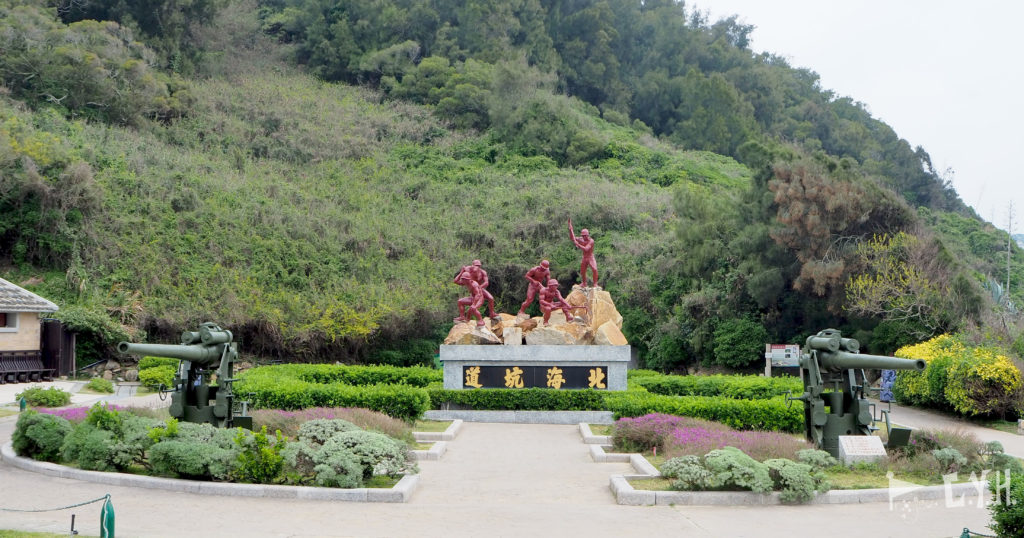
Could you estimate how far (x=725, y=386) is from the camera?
832 inches

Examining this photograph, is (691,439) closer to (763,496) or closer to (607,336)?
(763,496)

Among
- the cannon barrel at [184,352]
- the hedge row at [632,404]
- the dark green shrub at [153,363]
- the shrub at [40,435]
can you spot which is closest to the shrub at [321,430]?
the cannon barrel at [184,352]

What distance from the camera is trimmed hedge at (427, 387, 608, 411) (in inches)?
787

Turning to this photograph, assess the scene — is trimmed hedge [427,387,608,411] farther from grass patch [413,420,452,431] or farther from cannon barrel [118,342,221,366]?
cannon barrel [118,342,221,366]

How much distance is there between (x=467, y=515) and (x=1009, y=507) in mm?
5205

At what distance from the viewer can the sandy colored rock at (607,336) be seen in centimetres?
2141

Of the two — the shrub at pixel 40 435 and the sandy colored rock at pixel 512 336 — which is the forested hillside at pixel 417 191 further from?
the shrub at pixel 40 435

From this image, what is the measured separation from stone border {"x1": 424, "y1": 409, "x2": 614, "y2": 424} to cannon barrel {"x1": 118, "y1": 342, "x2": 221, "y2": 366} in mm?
7564

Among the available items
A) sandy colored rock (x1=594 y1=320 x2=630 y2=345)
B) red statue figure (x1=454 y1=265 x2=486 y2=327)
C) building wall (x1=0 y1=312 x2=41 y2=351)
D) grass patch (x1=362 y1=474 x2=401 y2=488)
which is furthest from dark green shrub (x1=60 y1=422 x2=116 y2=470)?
building wall (x1=0 y1=312 x2=41 y2=351)

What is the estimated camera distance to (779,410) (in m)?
16.0

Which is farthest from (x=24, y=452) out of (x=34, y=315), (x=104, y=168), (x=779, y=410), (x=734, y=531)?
(x=104, y=168)

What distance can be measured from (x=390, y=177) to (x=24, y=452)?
3347cm

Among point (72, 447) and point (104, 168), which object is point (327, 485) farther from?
point (104, 168)
